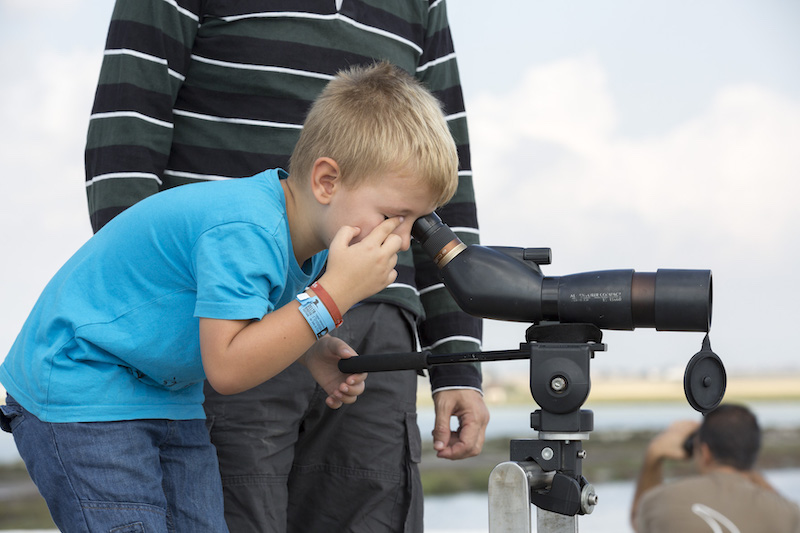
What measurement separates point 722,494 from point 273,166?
174 centimetres

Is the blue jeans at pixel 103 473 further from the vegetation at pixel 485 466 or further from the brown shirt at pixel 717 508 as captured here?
the vegetation at pixel 485 466

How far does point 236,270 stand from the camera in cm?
97

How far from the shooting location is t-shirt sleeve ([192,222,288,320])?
0.95 meters

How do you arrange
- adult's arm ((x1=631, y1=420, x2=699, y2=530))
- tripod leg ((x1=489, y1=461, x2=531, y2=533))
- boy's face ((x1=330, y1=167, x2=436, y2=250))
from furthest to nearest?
adult's arm ((x1=631, y1=420, x2=699, y2=530)) → boy's face ((x1=330, y1=167, x2=436, y2=250)) → tripod leg ((x1=489, y1=461, x2=531, y2=533))

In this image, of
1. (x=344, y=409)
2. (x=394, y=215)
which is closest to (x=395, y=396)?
(x=344, y=409)

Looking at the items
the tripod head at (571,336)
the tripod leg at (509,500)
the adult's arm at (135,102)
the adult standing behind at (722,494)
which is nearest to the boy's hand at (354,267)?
the tripod head at (571,336)

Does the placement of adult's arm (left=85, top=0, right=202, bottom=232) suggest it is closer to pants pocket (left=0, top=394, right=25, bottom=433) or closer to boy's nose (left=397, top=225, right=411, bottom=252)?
pants pocket (left=0, top=394, right=25, bottom=433)

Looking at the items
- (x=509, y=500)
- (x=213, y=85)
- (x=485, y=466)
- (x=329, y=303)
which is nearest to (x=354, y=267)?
(x=329, y=303)

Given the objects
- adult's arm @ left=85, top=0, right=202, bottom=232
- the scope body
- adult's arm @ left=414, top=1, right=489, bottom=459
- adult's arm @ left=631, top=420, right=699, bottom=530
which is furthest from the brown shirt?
adult's arm @ left=85, top=0, right=202, bottom=232

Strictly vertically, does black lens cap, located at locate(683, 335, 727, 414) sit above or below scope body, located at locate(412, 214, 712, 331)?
below

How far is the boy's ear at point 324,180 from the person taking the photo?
1.08 metres

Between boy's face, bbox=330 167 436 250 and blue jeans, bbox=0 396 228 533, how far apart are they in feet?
1.19

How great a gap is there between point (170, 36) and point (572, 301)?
2.43 ft

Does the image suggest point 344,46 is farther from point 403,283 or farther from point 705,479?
point 705,479
